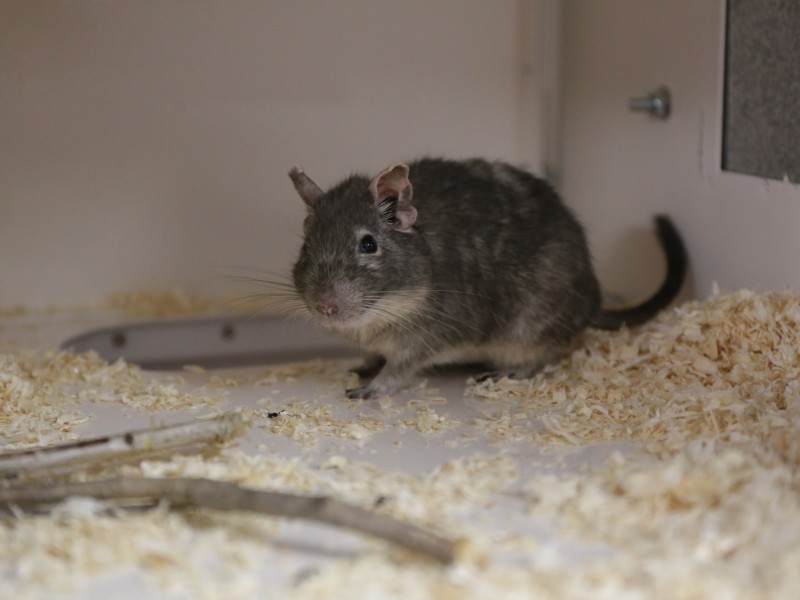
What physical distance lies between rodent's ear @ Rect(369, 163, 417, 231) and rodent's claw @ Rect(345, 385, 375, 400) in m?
0.61

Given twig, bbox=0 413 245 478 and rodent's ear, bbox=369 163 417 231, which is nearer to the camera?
twig, bbox=0 413 245 478

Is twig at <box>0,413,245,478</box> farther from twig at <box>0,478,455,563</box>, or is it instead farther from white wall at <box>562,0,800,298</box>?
white wall at <box>562,0,800,298</box>

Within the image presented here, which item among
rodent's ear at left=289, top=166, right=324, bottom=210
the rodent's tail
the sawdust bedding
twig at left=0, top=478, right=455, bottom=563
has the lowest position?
the sawdust bedding

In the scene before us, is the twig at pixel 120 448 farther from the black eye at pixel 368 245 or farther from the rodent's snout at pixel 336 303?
the black eye at pixel 368 245

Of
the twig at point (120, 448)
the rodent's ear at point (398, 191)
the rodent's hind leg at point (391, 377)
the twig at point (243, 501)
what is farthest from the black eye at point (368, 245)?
the twig at point (243, 501)

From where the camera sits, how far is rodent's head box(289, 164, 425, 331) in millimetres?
3275

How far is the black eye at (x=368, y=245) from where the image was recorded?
132 inches

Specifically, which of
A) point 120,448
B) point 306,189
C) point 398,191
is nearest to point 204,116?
point 306,189

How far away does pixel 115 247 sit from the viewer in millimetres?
4668

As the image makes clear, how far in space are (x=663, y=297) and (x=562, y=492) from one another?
1880 millimetres

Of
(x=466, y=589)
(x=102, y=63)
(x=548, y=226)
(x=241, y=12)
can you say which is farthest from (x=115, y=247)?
(x=466, y=589)

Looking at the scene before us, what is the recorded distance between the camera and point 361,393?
3463 mm

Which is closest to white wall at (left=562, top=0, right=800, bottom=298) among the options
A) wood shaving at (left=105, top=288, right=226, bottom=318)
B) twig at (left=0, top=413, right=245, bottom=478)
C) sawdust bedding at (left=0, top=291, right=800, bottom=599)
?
sawdust bedding at (left=0, top=291, right=800, bottom=599)

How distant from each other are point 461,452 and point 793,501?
935 millimetres
